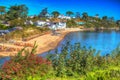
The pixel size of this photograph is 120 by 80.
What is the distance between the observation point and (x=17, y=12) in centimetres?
→ 8150

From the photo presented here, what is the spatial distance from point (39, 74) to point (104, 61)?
2861mm

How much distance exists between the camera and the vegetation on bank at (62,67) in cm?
764

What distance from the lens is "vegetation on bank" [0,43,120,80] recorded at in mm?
7645

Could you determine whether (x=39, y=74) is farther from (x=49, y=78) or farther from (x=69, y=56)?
(x=69, y=56)

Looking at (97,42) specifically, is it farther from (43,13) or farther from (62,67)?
(43,13)

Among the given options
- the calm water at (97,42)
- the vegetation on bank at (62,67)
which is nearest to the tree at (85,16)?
the calm water at (97,42)

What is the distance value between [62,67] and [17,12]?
7371 cm

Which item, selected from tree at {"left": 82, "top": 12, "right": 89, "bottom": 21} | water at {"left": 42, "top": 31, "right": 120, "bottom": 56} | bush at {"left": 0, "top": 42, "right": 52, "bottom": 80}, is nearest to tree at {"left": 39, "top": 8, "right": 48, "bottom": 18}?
tree at {"left": 82, "top": 12, "right": 89, "bottom": 21}

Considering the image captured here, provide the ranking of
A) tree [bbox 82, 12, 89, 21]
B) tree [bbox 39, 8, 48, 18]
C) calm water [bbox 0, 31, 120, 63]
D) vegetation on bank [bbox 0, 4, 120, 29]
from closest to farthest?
calm water [bbox 0, 31, 120, 63], vegetation on bank [bbox 0, 4, 120, 29], tree [bbox 39, 8, 48, 18], tree [bbox 82, 12, 89, 21]

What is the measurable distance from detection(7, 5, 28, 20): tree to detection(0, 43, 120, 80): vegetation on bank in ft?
222

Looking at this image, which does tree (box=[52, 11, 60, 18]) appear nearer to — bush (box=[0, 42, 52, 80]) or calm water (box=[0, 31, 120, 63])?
calm water (box=[0, 31, 120, 63])

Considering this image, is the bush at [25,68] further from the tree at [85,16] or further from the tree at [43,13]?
the tree at [85,16]

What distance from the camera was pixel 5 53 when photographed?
30625 millimetres

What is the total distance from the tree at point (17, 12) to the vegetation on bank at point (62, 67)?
222 ft
